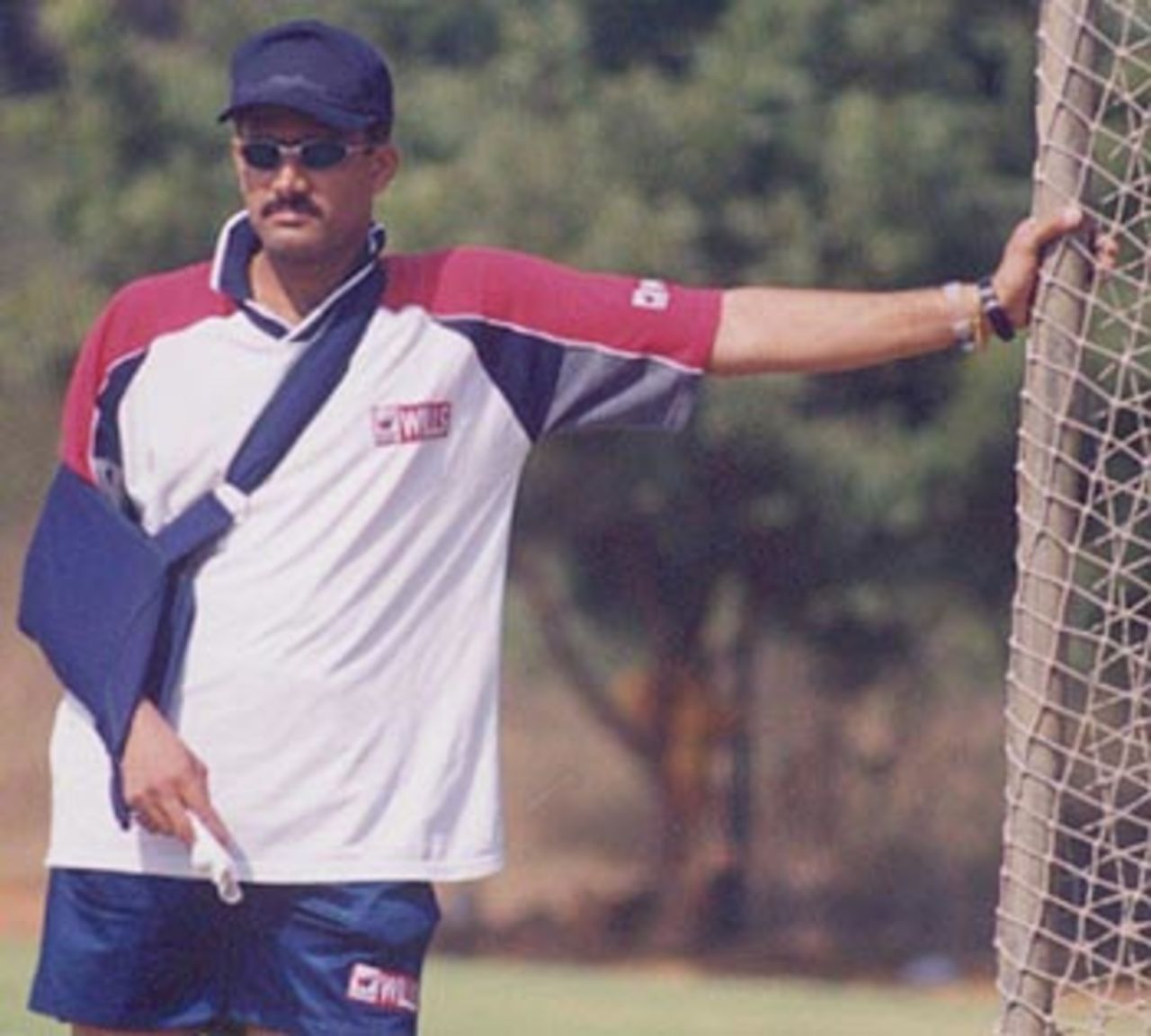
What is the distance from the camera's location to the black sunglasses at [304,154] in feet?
19.4

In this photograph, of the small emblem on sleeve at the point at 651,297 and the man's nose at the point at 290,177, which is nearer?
the man's nose at the point at 290,177

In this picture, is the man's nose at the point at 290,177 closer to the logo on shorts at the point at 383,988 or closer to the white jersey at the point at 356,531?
the white jersey at the point at 356,531

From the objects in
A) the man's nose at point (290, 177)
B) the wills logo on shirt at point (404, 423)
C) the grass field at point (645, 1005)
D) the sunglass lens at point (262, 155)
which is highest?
the sunglass lens at point (262, 155)

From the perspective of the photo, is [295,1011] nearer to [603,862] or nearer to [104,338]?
[104,338]

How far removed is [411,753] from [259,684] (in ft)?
→ 0.82

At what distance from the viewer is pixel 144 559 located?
586 cm

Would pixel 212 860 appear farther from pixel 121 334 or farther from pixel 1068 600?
pixel 1068 600

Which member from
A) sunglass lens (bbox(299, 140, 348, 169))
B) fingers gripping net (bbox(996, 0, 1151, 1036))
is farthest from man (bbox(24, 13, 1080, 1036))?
fingers gripping net (bbox(996, 0, 1151, 1036))

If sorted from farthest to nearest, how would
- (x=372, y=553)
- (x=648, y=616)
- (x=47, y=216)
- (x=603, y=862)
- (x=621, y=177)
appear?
(x=603, y=862)
(x=648, y=616)
(x=47, y=216)
(x=621, y=177)
(x=372, y=553)

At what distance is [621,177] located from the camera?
Answer: 18.9 meters

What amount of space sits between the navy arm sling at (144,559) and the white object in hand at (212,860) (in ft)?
0.51

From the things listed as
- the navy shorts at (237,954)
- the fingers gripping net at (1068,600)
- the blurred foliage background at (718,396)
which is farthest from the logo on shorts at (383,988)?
the blurred foliage background at (718,396)

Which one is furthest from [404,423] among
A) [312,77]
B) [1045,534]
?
[1045,534]

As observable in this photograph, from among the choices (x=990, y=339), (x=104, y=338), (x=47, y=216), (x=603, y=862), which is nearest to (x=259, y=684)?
(x=104, y=338)
